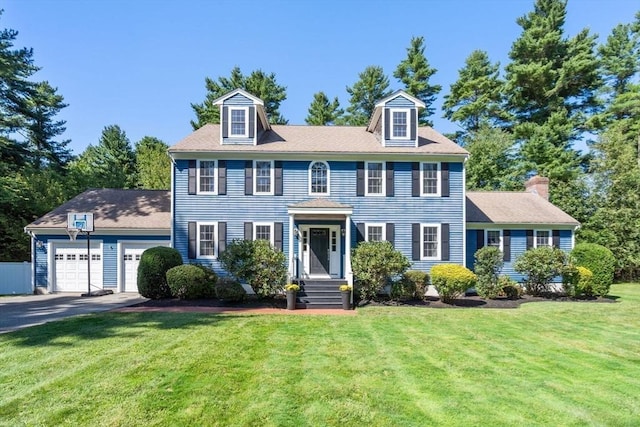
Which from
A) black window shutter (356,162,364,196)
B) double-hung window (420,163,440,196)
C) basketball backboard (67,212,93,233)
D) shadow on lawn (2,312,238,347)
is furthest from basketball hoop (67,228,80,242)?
double-hung window (420,163,440,196)

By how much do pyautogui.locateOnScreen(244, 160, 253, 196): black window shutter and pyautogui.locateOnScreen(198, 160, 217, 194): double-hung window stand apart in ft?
4.36

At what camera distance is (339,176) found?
15078 millimetres

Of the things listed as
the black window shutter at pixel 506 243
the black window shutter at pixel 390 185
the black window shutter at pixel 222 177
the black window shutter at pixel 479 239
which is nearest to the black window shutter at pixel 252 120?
the black window shutter at pixel 222 177

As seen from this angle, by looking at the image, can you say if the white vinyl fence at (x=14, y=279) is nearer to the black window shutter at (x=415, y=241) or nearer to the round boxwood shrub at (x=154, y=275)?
the round boxwood shrub at (x=154, y=275)

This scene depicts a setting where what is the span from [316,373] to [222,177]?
1090cm

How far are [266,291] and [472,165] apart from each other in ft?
70.0

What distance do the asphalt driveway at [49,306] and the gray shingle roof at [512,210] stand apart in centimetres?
1535

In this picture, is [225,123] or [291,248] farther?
[225,123]

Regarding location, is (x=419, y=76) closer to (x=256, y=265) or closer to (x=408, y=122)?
(x=408, y=122)

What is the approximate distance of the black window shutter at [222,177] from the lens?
584 inches

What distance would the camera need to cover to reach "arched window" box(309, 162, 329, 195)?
594 inches

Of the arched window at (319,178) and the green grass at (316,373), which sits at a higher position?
the arched window at (319,178)

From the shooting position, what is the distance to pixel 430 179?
597 inches

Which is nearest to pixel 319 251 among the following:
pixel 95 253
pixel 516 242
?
pixel 516 242
